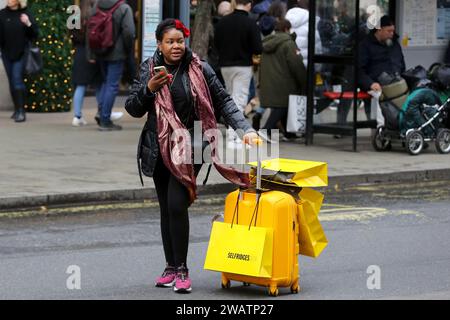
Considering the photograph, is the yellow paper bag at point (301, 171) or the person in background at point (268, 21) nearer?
the yellow paper bag at point (301, 171)

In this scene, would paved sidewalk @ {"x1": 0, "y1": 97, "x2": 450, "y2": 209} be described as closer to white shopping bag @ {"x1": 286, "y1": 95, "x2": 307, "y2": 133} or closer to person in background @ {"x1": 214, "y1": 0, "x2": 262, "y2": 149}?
white shopping bag @ {"x1": 286, "y1": 95, "x2": 307, "y2": 133}

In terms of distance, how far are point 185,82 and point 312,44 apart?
8445 mm

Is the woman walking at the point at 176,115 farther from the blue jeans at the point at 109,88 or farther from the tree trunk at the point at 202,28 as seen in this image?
the blue jeans at the point at 109,88

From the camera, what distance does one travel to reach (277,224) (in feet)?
25.2

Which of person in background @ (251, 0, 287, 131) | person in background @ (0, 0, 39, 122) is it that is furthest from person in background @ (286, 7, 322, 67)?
person in background @ (0, 0, 39, 122)

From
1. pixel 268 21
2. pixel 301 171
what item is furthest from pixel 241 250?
pixel 268 21

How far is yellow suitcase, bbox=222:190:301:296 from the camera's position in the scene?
25.2ft

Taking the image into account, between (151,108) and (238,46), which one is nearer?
(151,108)

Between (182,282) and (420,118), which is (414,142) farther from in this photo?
(182,282)

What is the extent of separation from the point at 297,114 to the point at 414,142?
1742mm

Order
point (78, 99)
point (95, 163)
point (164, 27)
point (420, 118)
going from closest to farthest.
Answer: point (164, 27) < point (95, 163) < point (420, 118) < point (78, 99)

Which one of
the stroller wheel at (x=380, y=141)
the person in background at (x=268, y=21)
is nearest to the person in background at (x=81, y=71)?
the person in background at (x=268, y=21)

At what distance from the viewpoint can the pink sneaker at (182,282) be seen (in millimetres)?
7941

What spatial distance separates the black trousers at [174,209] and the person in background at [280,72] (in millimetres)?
8390
